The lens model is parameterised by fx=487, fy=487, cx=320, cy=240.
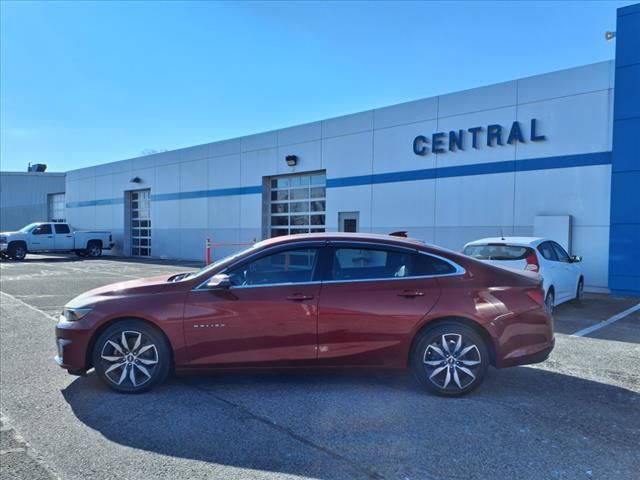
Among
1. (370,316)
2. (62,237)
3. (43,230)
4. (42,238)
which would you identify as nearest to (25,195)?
(62,237)

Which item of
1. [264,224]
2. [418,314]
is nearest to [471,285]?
[418,314]

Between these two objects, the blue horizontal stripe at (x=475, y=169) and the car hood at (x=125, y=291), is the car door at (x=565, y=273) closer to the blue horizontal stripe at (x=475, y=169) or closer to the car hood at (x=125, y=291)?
the blue horizontal stripe at (x=475, y=169)

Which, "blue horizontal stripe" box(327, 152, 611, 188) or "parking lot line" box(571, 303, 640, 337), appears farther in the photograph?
"blue horizontal stripe" box(327, 152, 611, 188)

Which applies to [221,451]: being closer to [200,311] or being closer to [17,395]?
[200,311]

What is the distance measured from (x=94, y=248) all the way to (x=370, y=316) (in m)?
28.0

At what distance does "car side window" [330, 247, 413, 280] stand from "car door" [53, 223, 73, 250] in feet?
87.8

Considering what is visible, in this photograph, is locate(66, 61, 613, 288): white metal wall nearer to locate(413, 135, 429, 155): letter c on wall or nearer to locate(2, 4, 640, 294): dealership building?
locate(2, 4, 640, 294): dealership building

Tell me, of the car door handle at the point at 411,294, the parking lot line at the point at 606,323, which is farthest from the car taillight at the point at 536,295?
the parking lot line at the point at 606,323

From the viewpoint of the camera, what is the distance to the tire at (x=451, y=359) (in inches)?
185

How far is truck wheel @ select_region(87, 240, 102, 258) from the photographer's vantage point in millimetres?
28844

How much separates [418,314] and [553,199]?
10.7m

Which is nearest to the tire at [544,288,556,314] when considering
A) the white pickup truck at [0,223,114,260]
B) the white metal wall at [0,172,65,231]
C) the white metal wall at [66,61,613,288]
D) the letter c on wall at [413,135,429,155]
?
the white metal wall at [66,61,613,288]

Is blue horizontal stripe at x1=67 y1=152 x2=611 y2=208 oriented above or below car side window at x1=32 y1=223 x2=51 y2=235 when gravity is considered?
above

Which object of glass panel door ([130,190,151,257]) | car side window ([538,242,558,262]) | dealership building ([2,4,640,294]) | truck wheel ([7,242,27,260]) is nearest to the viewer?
car side window ([538,242,558,262])
